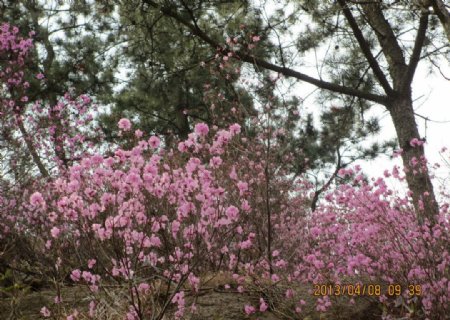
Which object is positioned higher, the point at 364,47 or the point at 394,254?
the point at 364,47

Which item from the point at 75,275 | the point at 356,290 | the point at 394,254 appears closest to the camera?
the point at 75,275

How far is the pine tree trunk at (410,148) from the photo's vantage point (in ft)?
18.2

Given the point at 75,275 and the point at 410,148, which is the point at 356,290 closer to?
the point at 410,148

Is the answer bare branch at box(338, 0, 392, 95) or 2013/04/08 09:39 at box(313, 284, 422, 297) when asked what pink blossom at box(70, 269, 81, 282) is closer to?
2013/04/08 09:39 at box(313, 284, 422, 297)

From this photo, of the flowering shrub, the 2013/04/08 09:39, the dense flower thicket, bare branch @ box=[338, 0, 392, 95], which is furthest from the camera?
bare branch @ box=[338, 0, 392, 95]

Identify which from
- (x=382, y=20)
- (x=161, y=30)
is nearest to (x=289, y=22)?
(x=382, y=20)

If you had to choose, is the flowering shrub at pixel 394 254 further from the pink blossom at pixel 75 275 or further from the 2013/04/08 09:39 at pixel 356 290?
the pink blossom at pixel 75 275

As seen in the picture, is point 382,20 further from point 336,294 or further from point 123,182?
point 123,182

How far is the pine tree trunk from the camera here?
5562 mm

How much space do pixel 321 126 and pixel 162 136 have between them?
12.0ft

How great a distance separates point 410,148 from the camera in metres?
5.98

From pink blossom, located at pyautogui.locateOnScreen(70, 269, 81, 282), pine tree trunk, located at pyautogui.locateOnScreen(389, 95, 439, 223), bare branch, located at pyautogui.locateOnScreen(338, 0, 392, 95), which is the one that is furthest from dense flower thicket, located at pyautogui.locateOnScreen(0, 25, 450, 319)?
bare branch, located at pyautogui.locateOnScreen(338, 0, 392, 95)

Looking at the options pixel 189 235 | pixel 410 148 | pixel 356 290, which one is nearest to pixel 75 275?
pixel 189 235

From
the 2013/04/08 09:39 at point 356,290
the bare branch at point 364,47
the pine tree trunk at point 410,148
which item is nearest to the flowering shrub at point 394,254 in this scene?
the 2013/04/08 09:39 at point 356,290
